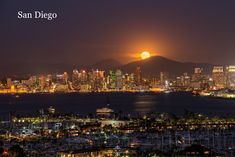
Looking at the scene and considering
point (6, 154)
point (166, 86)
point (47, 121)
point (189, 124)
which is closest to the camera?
point (6, 154)

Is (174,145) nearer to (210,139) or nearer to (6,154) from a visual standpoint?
(210,139)

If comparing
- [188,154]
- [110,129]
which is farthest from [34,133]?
[188,154]

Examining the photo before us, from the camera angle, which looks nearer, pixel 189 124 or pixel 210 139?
pixel 210 139

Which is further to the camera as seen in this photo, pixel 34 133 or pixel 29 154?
pixel 34 133

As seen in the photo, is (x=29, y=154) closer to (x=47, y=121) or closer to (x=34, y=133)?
(x=34, y=133)

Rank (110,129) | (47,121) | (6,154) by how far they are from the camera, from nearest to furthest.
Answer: (6,154) < (110,129) < (47,121)

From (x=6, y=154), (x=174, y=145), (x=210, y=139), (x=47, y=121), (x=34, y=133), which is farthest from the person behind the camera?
(x=47, y=121)

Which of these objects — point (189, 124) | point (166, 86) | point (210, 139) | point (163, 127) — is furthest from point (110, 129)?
point (166, 86)

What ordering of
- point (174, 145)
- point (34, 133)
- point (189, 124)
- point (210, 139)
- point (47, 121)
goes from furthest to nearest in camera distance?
1. point (47, 121)
2. point (189, 124)
3. point (34, 133)
4. point (210, 139)
5. point (174, 145)
